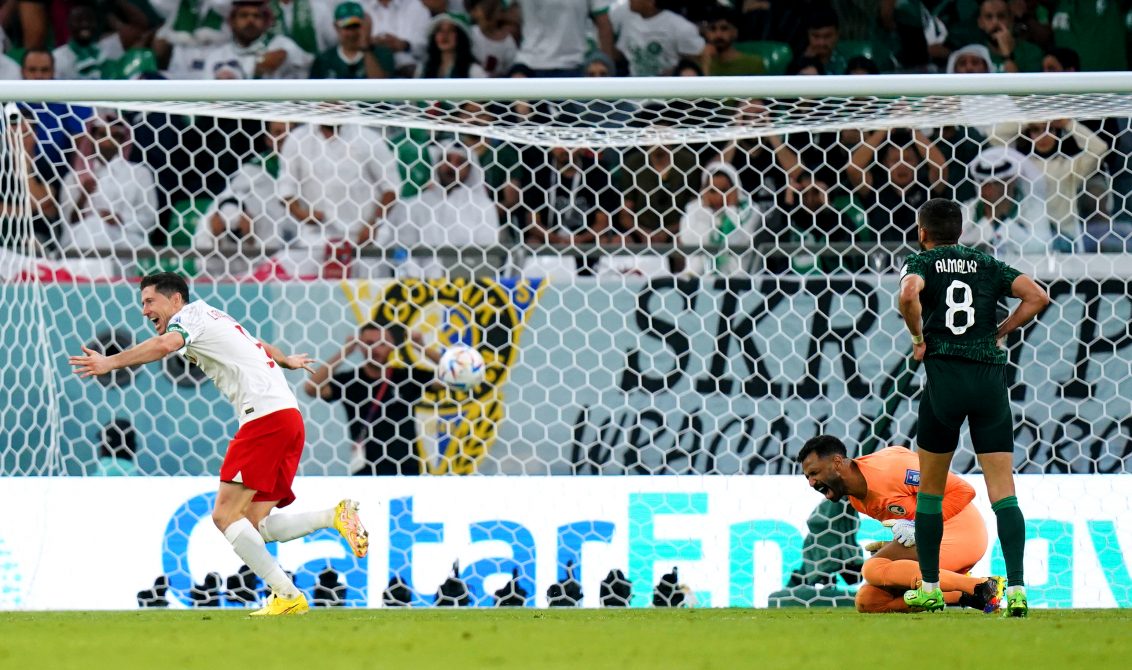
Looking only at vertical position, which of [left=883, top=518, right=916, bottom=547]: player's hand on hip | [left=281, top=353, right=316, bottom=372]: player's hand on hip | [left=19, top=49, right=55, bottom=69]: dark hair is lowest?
[left=883, top=518, right=916, bottom=547]: player's hand on hip

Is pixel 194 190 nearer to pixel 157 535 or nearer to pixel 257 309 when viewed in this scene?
pixel 257 309

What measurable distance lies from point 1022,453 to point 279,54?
591 cm

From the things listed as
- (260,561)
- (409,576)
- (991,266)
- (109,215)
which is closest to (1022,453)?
(991,266)

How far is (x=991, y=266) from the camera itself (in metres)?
5.21

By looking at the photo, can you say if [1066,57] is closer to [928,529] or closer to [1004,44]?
[1004,44]

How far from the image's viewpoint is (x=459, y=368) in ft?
24.0

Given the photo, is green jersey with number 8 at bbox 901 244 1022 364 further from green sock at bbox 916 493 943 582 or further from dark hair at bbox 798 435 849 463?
dark hair at bbox 798 435 849 463

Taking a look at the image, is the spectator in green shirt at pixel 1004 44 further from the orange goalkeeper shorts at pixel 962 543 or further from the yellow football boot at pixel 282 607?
the yellow football boot at pixel 282 607

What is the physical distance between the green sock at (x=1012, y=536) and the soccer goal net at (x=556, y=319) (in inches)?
55.8

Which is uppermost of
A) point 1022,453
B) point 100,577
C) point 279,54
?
point 279,54

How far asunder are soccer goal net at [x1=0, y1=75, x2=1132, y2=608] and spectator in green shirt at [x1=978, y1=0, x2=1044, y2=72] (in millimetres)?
1718

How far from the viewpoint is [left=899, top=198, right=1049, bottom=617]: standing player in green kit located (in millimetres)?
5148

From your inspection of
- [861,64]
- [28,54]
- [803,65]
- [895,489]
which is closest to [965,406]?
[895,489]

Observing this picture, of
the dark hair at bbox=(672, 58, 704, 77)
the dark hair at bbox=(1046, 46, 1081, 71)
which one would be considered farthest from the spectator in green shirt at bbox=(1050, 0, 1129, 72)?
the dark hair at bbox=(672, 58, 704, 77)
